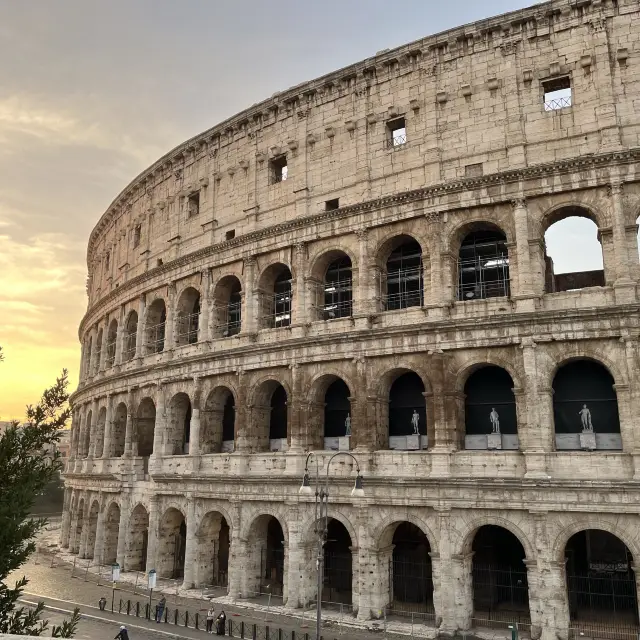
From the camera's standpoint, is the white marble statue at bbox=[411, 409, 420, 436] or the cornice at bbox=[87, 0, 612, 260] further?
the white marble statue at bbox=[411, 409, 420, 436]

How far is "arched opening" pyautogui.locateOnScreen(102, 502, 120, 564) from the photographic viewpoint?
3384cm

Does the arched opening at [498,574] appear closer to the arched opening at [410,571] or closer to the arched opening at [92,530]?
the arched opening at [410,571]

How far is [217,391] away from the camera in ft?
96.3

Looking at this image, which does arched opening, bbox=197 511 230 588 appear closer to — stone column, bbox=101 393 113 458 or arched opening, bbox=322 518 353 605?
arched opening, bbox=322 518 353 605

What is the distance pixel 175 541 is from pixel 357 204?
18705 millimetres

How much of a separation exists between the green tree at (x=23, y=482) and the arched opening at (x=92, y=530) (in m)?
28.8

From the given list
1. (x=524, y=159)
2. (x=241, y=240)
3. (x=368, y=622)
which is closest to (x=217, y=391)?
(x=241, y=240)

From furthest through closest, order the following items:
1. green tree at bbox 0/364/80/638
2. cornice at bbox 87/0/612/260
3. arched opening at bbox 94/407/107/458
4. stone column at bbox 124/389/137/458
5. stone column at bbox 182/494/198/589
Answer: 1. arched opening at bbox 94/407/107/458
2. stone column at bbox 124/389/137/458
3. stone column at bbox 182/494/198/589
4. cornice at bbox 87/0/612/260
5. green tree at bbox 0/364/80/638

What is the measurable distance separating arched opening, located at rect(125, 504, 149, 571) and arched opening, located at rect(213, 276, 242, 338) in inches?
412

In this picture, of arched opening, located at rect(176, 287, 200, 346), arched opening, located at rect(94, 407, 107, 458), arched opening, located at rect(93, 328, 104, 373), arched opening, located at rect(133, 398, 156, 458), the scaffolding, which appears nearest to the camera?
the scaffolding

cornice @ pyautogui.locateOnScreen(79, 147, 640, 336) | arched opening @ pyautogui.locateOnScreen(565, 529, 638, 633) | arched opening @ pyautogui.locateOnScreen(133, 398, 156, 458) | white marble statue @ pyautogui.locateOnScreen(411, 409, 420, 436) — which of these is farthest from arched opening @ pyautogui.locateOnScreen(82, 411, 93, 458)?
arched opening @ pyautogui.locateOnScreen(565, 529, 638, 633)

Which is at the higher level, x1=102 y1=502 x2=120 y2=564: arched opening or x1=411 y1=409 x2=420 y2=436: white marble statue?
x1=411 y1=409 x2=420 y2=436: white marble statue

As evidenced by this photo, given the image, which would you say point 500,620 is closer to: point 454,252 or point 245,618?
point 245,618

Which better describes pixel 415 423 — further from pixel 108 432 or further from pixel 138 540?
pixel 108 432
